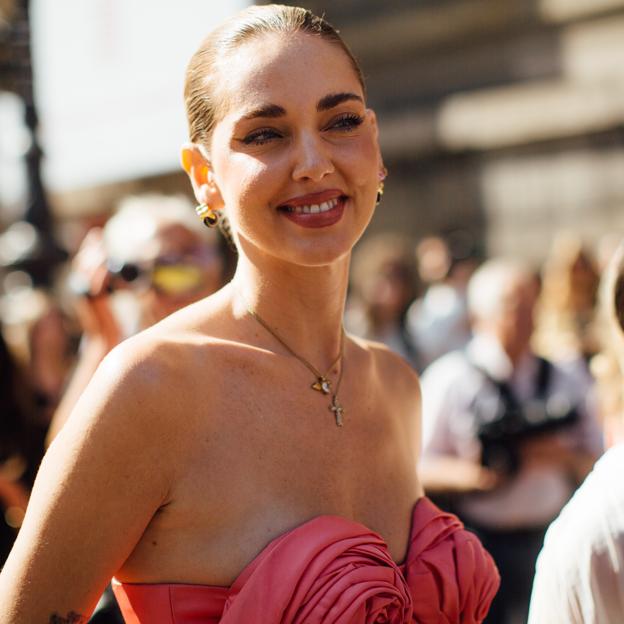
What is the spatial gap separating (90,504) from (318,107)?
0.89 meters

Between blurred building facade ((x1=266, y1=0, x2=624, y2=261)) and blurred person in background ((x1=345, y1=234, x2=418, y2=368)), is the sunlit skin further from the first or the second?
blurred building facade ((x1=266, y1=0, x2=624, y2=261))

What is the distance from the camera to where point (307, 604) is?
6.07ft

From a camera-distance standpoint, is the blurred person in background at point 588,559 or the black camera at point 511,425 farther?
the black camera at point 511,425

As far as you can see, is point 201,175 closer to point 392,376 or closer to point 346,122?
point 346,122

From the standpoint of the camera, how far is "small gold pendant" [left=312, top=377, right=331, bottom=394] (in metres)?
2.20

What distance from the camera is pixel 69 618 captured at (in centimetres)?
183

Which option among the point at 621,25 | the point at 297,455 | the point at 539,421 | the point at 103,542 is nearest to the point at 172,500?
the point at 103,542

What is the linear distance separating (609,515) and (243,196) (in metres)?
0.93

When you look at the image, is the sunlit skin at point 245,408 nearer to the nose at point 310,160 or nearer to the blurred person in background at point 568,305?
the nose at point 310,160

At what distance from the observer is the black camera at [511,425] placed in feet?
15.2

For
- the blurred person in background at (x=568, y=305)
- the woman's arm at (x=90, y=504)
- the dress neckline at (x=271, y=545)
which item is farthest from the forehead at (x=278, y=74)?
the blurred person in background at (x=568, y=305)

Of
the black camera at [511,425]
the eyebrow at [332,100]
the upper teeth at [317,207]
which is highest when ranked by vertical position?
the eyebrow at [332,100]

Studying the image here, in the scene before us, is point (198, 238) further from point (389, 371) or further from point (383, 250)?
Answer: point (383, 250)

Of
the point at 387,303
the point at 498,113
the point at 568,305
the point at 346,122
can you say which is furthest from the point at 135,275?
the point at 498,113
